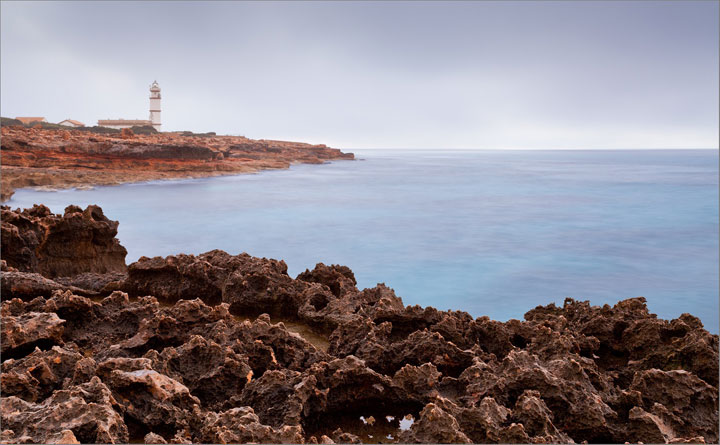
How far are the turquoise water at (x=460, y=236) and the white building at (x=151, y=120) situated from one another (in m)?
39.7

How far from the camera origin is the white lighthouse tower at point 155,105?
66.1 m

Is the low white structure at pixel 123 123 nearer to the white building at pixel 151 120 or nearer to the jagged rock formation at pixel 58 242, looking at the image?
the white building at pixel 151 120

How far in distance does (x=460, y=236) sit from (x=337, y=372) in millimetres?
16752

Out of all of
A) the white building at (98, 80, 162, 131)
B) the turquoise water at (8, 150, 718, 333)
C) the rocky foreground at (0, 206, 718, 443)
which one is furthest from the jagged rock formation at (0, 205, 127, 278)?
the white building at (98, 80, 162, 131)

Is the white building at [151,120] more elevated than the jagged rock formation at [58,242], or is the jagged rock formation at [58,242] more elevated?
the white building at [151,120]

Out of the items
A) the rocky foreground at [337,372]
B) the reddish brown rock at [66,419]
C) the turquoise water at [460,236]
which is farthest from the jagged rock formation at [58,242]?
the turquoise water at [460,236]

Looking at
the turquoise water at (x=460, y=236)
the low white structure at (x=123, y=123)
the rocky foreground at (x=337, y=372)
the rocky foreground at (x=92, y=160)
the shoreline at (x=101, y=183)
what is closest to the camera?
the rocky foreground at (x=337, y=372)

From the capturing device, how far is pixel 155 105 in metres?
66.8

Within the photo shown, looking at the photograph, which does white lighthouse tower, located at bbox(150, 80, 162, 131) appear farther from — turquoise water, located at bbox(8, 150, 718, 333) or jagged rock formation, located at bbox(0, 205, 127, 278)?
jagged rock formation, located at bbox(0, 205, 127, 278)

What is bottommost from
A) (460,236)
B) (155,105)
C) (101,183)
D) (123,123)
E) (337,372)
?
(460,236)

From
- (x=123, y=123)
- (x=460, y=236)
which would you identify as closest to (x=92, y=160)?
(x=460, y=236)

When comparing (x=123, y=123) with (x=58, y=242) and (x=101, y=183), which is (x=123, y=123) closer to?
(x=101, y=183)

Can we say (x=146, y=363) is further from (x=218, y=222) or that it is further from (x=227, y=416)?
(x=218, y=222)

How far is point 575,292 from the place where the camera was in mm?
13234
